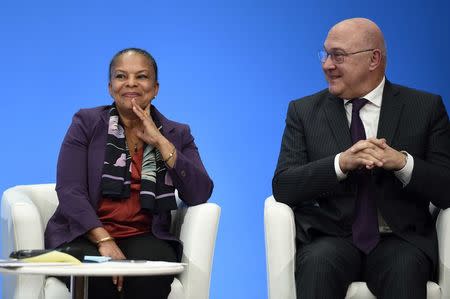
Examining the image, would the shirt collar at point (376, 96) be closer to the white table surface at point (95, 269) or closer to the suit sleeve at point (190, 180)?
the suit sleeve at point (190, 180)

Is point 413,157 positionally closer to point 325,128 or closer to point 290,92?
point 325,128

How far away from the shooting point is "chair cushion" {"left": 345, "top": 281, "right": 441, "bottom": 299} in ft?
11.8

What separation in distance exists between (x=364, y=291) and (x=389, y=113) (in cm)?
76

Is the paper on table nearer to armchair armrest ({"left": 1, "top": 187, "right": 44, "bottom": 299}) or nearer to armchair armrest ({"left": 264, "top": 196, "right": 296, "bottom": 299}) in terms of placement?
armchair armrest ({"left": 1, "top": 187, "right": 44, "bottom": 299})

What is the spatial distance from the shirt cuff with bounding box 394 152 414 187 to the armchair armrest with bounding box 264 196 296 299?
0.45 metres

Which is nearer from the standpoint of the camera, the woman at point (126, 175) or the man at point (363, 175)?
the man at point (363, 175)

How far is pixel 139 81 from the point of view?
409 centimetres

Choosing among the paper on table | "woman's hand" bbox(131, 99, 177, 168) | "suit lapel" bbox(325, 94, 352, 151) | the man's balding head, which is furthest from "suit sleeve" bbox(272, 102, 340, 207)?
the paper on table

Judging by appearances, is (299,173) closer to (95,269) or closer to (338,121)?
(338,121)

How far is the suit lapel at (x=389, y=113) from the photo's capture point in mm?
3895

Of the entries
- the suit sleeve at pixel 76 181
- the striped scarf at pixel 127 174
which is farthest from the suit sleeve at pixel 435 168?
the suit sleeve at pixel 76 181

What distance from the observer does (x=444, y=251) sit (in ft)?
12.2

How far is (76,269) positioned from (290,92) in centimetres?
246

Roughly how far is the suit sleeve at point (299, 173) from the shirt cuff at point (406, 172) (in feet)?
0.81
